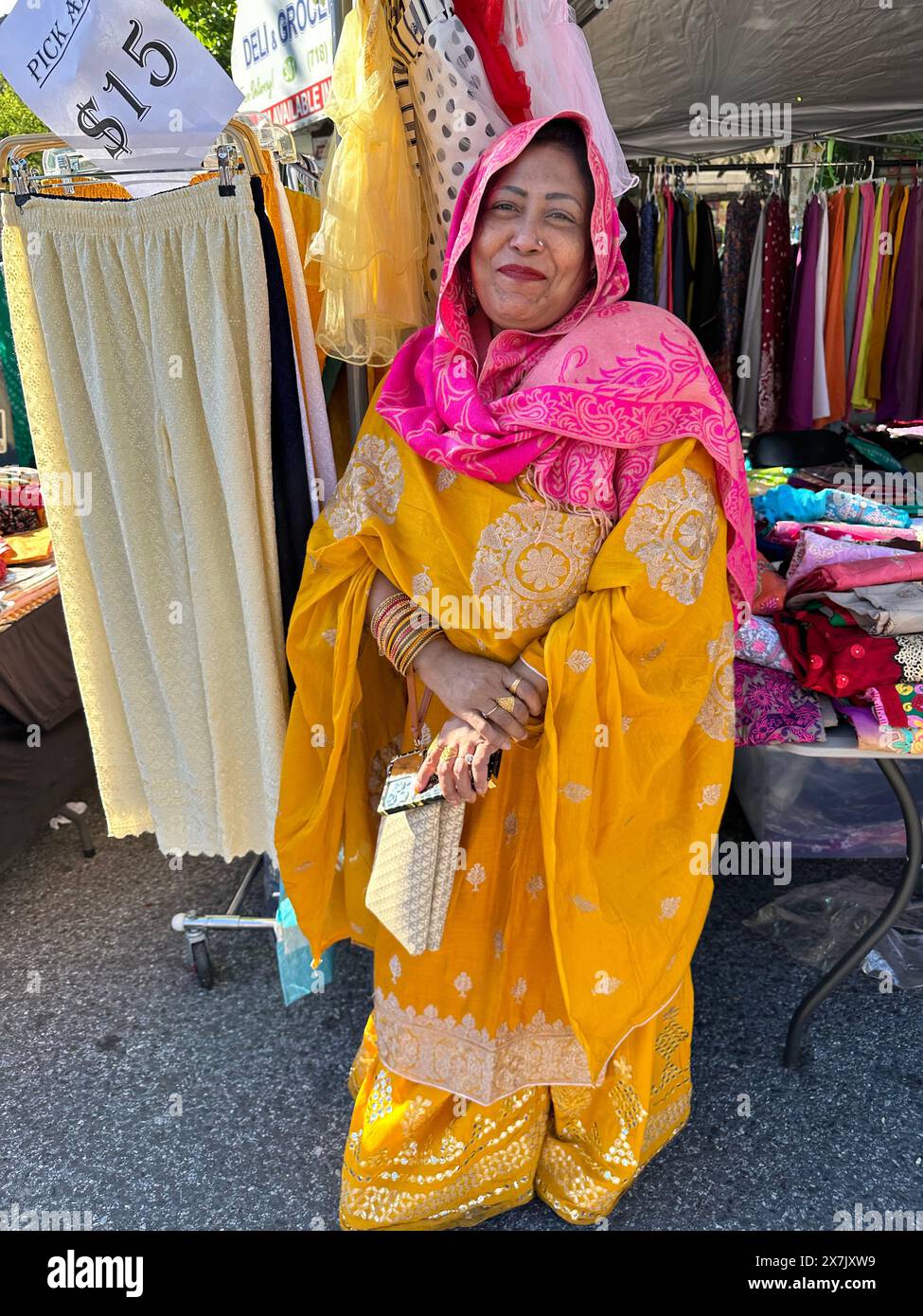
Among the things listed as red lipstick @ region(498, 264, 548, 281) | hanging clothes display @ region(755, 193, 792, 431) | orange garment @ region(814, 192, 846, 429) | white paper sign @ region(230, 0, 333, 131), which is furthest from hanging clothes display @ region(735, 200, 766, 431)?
red lipstick @ region(498, 264, 548, 281)

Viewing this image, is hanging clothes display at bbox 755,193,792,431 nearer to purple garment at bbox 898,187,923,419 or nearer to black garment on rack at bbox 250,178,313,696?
purple garment at bbox 898,187,923,419

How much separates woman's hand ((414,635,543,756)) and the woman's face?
0.54 m

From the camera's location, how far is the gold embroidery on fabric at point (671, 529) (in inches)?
50.0

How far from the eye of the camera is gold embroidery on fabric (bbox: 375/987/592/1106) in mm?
1563

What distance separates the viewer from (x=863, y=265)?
4359 millimetres

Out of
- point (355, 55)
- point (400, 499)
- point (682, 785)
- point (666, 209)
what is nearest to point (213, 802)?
point (400, 499)

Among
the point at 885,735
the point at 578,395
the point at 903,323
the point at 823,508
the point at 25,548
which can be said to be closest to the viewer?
the point at 578,395

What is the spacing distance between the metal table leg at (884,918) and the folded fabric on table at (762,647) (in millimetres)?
283

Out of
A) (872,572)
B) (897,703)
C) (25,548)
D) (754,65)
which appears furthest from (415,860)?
(754,65)

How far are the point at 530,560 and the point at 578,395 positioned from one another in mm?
257

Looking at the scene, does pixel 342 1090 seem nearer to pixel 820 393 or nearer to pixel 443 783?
pixel 443 783

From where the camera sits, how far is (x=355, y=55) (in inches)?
58.7

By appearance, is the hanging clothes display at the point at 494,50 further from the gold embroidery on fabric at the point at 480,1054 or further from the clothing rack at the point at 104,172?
the gold embroidery on fabric at the point at 480,1054

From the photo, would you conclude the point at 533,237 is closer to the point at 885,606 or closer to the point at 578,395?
the point at 578,395
